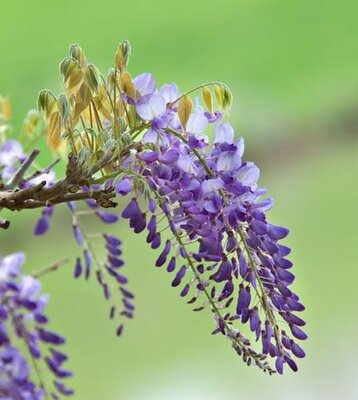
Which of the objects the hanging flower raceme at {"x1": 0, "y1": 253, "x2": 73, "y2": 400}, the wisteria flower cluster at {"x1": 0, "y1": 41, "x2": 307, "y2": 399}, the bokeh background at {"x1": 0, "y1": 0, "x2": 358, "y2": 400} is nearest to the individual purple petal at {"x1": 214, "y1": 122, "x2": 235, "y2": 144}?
the wisteria flower cluster at {"x1": 0, "y1": 41, "x2": 307, "y2": 399}

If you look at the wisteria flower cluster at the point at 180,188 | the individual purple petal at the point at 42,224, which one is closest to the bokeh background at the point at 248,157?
the individual purple petal at the point at 42,224

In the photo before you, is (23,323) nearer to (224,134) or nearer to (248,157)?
(224,134)

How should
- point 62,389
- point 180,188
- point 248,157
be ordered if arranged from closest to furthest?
point 180,188
point 62,389
point 248,157

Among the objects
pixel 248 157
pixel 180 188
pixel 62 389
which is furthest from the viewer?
pixel 248 157

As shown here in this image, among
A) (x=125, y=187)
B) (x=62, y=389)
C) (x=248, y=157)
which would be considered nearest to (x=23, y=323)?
(x=62, y=389)

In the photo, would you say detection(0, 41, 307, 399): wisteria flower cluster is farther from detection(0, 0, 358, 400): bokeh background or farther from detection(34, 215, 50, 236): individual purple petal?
detection(0, 0, 358, 400): bokeh background

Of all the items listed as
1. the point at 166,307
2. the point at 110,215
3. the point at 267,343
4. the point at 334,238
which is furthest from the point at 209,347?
the point at 267,343

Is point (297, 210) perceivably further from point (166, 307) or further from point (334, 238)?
point (166, 307)

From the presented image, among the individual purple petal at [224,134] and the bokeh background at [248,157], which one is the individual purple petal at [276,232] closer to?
the individual purple petal at [224,134]
